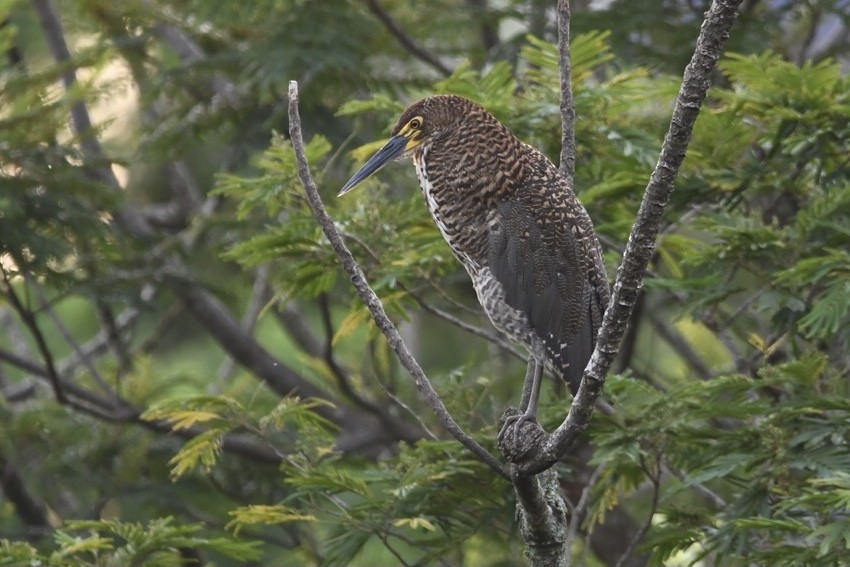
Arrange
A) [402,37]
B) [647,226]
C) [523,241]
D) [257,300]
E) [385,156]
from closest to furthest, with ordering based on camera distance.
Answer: [647,226] → [523,241] → [385,156] → [402,37] → [257,300]

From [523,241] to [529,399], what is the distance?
620 mm

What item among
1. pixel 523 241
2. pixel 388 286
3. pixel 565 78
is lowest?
pixel 388 286

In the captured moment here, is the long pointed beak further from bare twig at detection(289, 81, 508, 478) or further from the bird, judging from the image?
bare twig at detection(289, 81, 508, 478)

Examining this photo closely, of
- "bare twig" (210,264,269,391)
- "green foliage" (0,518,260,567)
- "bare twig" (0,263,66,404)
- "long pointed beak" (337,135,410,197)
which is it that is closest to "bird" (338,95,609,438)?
"long pointed beak" (337,135,410,197)

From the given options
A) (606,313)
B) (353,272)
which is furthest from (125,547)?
(606,313)

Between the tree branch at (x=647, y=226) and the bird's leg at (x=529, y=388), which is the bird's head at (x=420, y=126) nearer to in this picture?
the bird's leg at (x=529, y=388)

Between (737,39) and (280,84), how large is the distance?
2363 mm

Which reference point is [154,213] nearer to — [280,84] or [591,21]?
[280,84]

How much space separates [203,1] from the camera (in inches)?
280

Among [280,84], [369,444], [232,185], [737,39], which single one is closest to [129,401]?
[369,444]

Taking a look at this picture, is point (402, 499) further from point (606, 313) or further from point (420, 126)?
point (606, 313)

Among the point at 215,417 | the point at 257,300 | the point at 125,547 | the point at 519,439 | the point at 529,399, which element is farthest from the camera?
the point at 257,300

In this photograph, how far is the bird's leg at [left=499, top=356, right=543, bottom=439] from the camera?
4.34m

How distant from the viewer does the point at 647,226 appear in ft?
11.4
